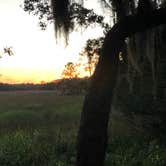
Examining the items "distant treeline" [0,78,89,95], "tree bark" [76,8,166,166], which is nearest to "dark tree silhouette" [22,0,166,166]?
"tree bark" [76,8,166,166]

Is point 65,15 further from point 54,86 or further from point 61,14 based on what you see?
point 54,86

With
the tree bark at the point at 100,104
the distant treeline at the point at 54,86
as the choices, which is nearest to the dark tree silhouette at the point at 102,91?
the tree bark at the point at 100,104

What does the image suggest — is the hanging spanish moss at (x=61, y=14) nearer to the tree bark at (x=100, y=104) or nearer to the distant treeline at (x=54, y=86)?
the tree bark at (x=100, y=104)

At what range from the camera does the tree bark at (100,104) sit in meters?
5.84

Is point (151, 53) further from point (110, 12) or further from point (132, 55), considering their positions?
point (110, 12)

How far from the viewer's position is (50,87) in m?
94.7

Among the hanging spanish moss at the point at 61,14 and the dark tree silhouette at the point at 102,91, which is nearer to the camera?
the dark tree silhouette at the point at 102,91

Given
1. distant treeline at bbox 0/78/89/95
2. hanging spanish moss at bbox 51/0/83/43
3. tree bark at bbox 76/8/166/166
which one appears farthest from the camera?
distant treeline at bbox 0/78/89/95

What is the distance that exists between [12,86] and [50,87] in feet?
27.3

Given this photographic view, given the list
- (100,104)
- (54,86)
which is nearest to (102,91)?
(100,104)

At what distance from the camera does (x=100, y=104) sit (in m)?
5.88

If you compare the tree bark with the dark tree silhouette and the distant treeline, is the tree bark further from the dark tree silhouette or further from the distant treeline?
the distant treeline

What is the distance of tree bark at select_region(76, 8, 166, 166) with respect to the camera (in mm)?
5840

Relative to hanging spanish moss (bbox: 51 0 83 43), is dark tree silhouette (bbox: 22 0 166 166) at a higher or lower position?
lower
